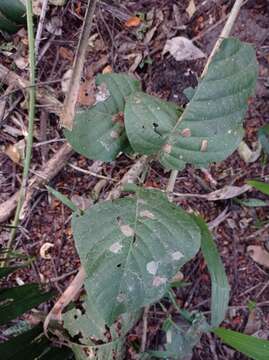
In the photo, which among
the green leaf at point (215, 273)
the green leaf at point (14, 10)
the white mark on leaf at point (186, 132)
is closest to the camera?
the white mark on leaf at point (186, 132)

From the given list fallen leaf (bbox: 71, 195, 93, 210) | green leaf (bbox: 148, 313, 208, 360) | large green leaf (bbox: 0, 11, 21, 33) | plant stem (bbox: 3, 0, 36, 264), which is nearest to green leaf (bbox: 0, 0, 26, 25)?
large green leaf (bbox: 0, 11, 21, 33)

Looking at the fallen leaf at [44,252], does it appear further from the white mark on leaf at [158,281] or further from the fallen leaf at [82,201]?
the white mark on leaf at [158,281]

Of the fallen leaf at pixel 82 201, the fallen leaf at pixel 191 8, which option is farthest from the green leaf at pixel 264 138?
the fallen leaf at pixel 82 201

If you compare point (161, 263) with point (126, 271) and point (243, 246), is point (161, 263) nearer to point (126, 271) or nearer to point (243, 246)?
point (126, 271)

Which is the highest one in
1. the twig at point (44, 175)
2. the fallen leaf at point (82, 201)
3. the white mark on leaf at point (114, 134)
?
the white mark on leaf at point (114, 134)

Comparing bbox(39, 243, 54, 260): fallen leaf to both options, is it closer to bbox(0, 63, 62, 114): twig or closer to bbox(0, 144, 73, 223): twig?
bbox(0, 144, 73, 223): twig

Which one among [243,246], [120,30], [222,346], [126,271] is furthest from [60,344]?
[120,30]
